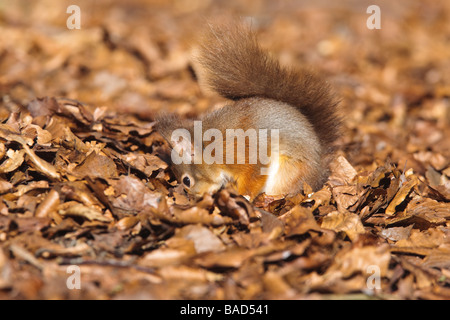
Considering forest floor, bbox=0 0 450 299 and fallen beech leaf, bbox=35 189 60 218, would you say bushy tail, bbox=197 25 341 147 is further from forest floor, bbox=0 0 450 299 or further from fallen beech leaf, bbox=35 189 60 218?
fallen beech leaf, bbox=35 189 60 218

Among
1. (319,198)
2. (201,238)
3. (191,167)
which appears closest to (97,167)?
(191,167)

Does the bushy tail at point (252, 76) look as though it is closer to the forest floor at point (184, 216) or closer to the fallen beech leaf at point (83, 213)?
the forest floor at point (184, 216)

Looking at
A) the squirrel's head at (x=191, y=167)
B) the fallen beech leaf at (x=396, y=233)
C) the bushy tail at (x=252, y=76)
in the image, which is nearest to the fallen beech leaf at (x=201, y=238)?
the squirrel's head at (x=191, y=167)

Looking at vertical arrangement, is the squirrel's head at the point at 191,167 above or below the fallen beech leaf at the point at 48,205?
above

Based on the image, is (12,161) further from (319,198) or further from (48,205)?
(319,198)

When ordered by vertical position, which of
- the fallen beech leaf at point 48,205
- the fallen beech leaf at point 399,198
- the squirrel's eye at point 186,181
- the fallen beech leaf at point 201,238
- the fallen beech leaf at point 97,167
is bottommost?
the fallen beech leaf at point 201,238

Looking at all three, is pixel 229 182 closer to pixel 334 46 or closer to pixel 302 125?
pixel 302 125

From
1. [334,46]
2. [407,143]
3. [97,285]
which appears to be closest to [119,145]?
[97,285]

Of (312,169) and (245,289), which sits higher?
(312,169)
